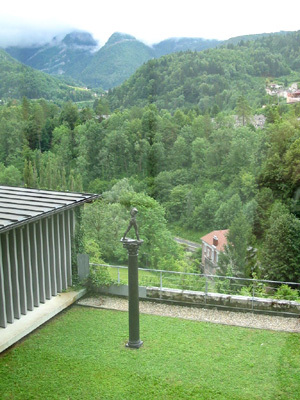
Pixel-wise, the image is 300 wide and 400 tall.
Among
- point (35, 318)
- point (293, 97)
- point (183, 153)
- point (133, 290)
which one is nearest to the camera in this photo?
point (133, 290)

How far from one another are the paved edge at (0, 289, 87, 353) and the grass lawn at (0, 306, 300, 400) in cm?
12

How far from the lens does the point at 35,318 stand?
5.97 m

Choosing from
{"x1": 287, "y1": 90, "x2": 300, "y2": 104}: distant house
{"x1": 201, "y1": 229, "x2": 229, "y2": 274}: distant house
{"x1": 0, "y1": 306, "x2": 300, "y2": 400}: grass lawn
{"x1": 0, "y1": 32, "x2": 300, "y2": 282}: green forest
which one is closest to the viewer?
{"x1": 0, "y1": 306, "x2": 300, "y2": 400}: grass lawn

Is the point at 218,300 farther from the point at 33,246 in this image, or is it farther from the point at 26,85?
the point at 26,85

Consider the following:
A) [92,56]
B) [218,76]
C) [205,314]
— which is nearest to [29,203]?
[205,314]

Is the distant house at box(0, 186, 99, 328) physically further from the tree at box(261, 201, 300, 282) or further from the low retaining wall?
the tree at box(261, 201, 300, 282)

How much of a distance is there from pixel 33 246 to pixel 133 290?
168cm

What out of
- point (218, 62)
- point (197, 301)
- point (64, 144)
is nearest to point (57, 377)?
point (197, 301)

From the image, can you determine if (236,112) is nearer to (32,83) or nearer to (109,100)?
(109,100)

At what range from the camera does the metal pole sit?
5.37m

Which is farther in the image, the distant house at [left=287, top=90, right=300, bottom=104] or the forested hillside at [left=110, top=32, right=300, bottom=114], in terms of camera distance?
the forested hillside at [left=110, top=32, right=300, bottom=114]

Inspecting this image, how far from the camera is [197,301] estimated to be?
6.76 metres

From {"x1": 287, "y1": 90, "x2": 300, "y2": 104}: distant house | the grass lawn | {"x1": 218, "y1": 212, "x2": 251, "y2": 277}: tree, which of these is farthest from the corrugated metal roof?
{"x1": 287, "y1": 90, "x2": 300, "y2": 104}: distant house

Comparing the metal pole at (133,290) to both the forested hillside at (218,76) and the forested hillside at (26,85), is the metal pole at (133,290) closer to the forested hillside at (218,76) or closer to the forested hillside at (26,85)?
the forested hillside at (26,85)
